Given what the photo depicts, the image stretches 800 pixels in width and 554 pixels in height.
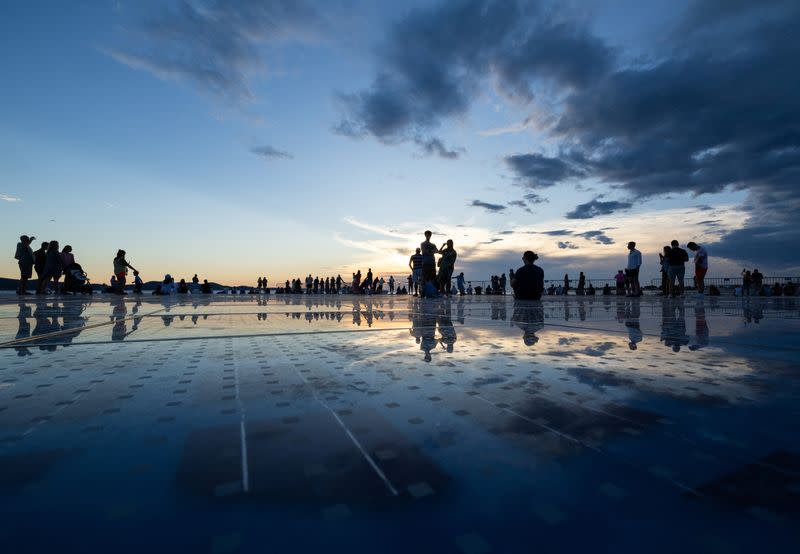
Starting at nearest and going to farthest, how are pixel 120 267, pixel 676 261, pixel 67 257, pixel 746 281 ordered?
pixel 676 261 < pixel 67 257 < pixel 120 267 < pixel 746 281

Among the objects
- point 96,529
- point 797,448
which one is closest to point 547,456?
point 797,448

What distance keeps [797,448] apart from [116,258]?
77.6 feet

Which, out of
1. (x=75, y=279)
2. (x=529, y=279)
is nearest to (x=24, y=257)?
(x=75, y=279)

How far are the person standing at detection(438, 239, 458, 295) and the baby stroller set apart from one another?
653 inches

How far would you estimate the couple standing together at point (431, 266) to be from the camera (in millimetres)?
13617

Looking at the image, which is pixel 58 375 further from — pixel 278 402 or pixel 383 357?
pixel 383 357

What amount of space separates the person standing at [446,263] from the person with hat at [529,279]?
4.15m

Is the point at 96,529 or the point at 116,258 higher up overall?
the point at 116,258

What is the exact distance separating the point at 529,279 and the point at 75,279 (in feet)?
66.2

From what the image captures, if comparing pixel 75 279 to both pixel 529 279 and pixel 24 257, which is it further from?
pixel 529 279

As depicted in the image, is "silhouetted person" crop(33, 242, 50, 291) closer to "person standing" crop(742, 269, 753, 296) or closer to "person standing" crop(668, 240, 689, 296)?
"person standing" crop(668, 240, 689, 296)

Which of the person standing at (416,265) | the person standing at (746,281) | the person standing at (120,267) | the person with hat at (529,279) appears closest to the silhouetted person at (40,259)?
the person standing at (120,267)

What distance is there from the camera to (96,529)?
2.48ft

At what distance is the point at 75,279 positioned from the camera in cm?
1869
